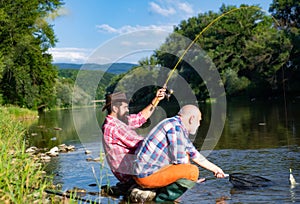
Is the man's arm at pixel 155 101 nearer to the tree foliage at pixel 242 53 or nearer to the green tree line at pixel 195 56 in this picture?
the green tree line at pixel 195 56

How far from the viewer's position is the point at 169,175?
5.68 meters

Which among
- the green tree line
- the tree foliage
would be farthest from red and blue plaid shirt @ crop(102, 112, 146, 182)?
the tree foliage

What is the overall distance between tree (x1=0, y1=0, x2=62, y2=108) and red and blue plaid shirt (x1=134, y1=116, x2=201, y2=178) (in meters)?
25.8

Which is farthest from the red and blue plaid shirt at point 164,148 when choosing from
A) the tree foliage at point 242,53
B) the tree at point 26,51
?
the tree foliage at point 242,53

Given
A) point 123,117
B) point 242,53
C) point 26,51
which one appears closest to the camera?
point 123,117

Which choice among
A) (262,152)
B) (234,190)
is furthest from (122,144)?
(262,152)

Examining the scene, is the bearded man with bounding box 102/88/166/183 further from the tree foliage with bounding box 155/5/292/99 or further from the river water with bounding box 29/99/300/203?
the tree foliage with bounding box 155/5/292/99

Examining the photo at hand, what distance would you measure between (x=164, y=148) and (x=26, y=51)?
30556 millimetres

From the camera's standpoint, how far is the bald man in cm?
548

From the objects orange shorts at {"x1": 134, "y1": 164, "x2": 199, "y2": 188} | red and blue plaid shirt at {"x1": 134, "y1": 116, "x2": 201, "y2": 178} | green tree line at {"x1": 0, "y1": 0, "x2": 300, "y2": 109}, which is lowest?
orange shorts at {"x1": 134, "y1": 164, "x2": 199, "y2": 188}

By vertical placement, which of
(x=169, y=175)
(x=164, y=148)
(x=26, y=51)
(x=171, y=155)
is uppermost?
(x=26, y=51)

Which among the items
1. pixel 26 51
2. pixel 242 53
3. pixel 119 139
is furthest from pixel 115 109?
pixel 242 53

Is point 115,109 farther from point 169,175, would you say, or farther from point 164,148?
point 169,175

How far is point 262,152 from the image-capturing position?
10.1 metres
